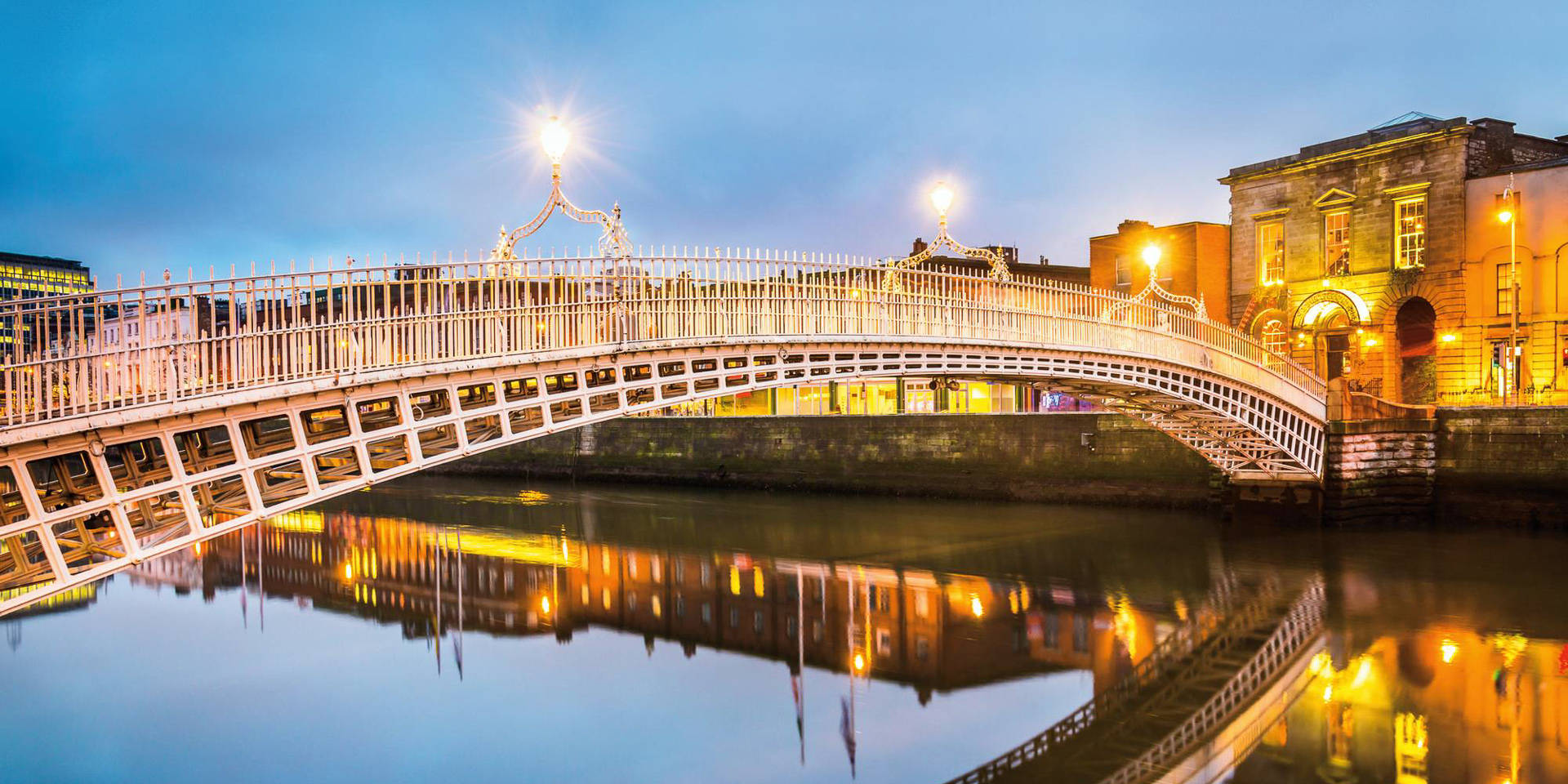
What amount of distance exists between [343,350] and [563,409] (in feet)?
8.24

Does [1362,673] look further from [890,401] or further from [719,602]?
[890,401]

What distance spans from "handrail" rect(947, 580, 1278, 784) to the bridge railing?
447 centimetres

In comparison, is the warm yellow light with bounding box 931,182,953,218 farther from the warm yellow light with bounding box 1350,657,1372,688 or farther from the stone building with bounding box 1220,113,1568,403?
the stone building with bounding box 1220,113,1568,403

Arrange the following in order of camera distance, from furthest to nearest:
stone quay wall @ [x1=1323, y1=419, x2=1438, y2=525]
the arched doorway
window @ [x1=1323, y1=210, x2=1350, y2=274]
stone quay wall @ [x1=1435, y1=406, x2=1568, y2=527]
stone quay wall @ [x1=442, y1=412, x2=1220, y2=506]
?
window @ [x1=1323, y1=210, x2=1350, y2=274], the arched doorway, stone quay wall @ [x1=442, y1=412, x2=1220, y2=506], stone quay wall @ [x1=1323, y1=419, x2=1438, y2=525], stone quay wall @ [x1=1435, y1=406, x2=1568, y2=527]

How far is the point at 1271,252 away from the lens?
1299 inches

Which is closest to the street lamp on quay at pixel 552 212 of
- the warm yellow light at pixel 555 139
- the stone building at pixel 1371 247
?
the warm yellow light at pixel 555 139

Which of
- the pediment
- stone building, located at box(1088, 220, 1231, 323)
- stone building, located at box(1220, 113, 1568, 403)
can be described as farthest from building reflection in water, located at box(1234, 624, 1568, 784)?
stone building, located at box(1088, 220, 1231, 323)

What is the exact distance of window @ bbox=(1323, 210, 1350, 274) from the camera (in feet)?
102

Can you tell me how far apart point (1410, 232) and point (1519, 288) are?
3.09 meters

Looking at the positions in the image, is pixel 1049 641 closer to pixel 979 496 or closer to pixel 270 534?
pixel 979 496

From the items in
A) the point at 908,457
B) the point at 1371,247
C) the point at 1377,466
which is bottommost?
the point at 908,457

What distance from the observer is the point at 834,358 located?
46.8ft

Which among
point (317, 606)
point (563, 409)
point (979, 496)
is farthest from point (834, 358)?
point (979, 496)

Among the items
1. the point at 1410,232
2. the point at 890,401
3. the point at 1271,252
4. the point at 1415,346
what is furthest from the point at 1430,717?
the point at 890,401
